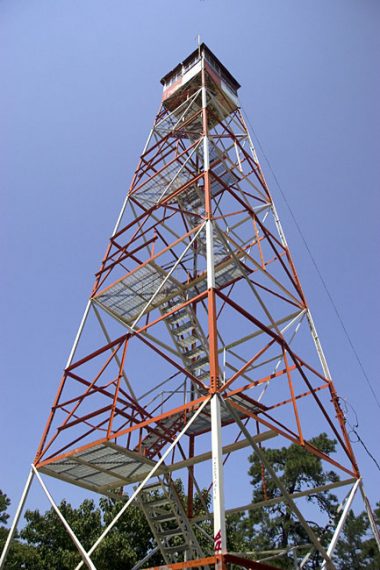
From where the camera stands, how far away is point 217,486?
7.34 m

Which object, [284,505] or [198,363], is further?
[284,505]

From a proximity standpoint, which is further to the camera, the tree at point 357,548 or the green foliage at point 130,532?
the tree at point 357,548

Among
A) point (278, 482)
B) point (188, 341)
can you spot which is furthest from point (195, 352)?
point (278, 482)

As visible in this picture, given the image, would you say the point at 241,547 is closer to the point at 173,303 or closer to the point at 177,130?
the point at 173,303

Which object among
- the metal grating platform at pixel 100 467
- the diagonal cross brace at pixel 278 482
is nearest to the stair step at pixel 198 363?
the metal grating platform at pixel 100 467

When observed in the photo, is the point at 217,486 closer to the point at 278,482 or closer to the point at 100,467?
the point at 278,482

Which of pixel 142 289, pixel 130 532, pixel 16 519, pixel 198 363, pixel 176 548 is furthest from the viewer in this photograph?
pixel 130 532

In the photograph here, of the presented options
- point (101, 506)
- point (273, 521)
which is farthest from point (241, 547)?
point (273, 521)

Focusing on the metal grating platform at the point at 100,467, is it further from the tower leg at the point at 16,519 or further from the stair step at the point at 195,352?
the stair step at the point at 195,352

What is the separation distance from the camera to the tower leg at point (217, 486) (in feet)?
22.2

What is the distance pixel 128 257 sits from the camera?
14555 millimetres

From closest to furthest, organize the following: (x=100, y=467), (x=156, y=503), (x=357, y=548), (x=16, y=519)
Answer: (x=16, y=519), (x=100, y=467), (x=156, y=503), (x=357, y=548)

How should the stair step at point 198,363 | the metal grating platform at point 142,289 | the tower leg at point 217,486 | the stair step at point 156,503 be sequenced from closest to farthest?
the tower leg at point 217,486 < the stair step at point 156,503 < the stair step at point 198,363 < the metal grating platform at point 142,289

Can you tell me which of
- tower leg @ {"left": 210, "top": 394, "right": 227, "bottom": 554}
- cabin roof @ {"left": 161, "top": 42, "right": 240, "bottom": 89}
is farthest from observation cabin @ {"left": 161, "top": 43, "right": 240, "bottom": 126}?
tower leg @ {"left": 210, "top": 394, "right": 227, "bottom": 554}
